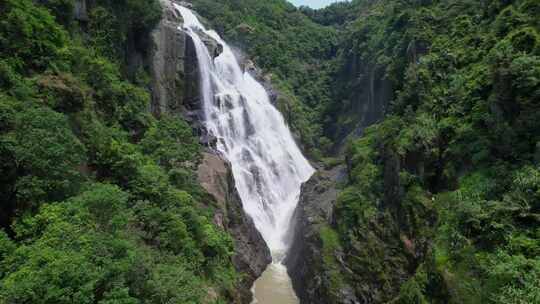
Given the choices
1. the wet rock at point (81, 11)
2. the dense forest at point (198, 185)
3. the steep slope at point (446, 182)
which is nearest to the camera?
the dense forest at point (198, 185)

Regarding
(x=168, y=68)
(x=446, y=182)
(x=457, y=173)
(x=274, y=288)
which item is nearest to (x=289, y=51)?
(x=168, y=68)

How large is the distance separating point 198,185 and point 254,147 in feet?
48.3

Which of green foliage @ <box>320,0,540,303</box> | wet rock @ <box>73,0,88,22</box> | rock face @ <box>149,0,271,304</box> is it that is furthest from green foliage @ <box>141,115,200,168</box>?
green foliage @ <box>320,0,540,303</box>

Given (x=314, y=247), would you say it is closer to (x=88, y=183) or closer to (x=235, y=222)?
(x=235, y=222)

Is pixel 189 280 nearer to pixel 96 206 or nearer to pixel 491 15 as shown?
pixel 96 206

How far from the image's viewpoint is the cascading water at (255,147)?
3039cm

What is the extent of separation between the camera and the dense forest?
32.4ft

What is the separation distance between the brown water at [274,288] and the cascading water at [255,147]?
0.25 feet

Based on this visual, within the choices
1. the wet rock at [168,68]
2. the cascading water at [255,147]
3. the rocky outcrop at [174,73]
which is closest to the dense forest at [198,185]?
the wet rock at [168,68]

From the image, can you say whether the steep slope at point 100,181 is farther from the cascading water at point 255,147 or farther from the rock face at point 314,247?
the cascading water at point 255,147

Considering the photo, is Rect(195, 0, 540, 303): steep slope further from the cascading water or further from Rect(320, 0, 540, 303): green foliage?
the cascading water

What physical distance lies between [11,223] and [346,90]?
4722 centimetres

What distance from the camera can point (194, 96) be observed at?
33.8 metres

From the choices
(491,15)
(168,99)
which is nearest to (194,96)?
(168,99)
